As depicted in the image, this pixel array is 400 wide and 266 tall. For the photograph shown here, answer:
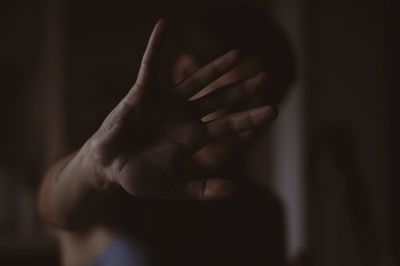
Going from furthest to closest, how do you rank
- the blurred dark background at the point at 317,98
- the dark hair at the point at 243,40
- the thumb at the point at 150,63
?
1. the blurred dark background at the point at 317,98
2. the dark hair at the point at 243,40
3. the thumb at the point at 150,63

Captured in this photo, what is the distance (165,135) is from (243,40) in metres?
0.29

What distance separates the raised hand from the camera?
1.36ft

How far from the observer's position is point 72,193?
515 mm

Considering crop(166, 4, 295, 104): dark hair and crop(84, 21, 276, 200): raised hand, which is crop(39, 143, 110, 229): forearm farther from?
crop(166, 4, 295, 104): dark hair

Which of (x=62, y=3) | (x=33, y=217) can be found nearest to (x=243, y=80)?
(x=62, y=3)

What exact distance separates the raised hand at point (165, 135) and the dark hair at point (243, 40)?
184 millimetres

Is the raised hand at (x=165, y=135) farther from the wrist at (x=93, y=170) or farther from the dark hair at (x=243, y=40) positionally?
the dark hair at (x=243, y=40)

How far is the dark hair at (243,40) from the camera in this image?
658 mm

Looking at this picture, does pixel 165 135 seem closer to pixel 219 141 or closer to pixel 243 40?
pixel 219 141

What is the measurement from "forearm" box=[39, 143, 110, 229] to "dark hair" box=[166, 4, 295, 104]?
0.22 meters

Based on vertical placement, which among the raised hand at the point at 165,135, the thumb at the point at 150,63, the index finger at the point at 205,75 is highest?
the thumb at the point at 150,63

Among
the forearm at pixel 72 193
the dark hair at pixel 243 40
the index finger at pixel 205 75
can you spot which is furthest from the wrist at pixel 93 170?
the dark hair at pixel 243 40

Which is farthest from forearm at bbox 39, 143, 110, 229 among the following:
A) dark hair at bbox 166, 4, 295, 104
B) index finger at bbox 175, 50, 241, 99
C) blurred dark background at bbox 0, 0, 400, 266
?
blurred dark background at bbox 0, 0, 400, 266

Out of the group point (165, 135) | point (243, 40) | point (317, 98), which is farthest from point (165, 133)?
point (317, 98)
